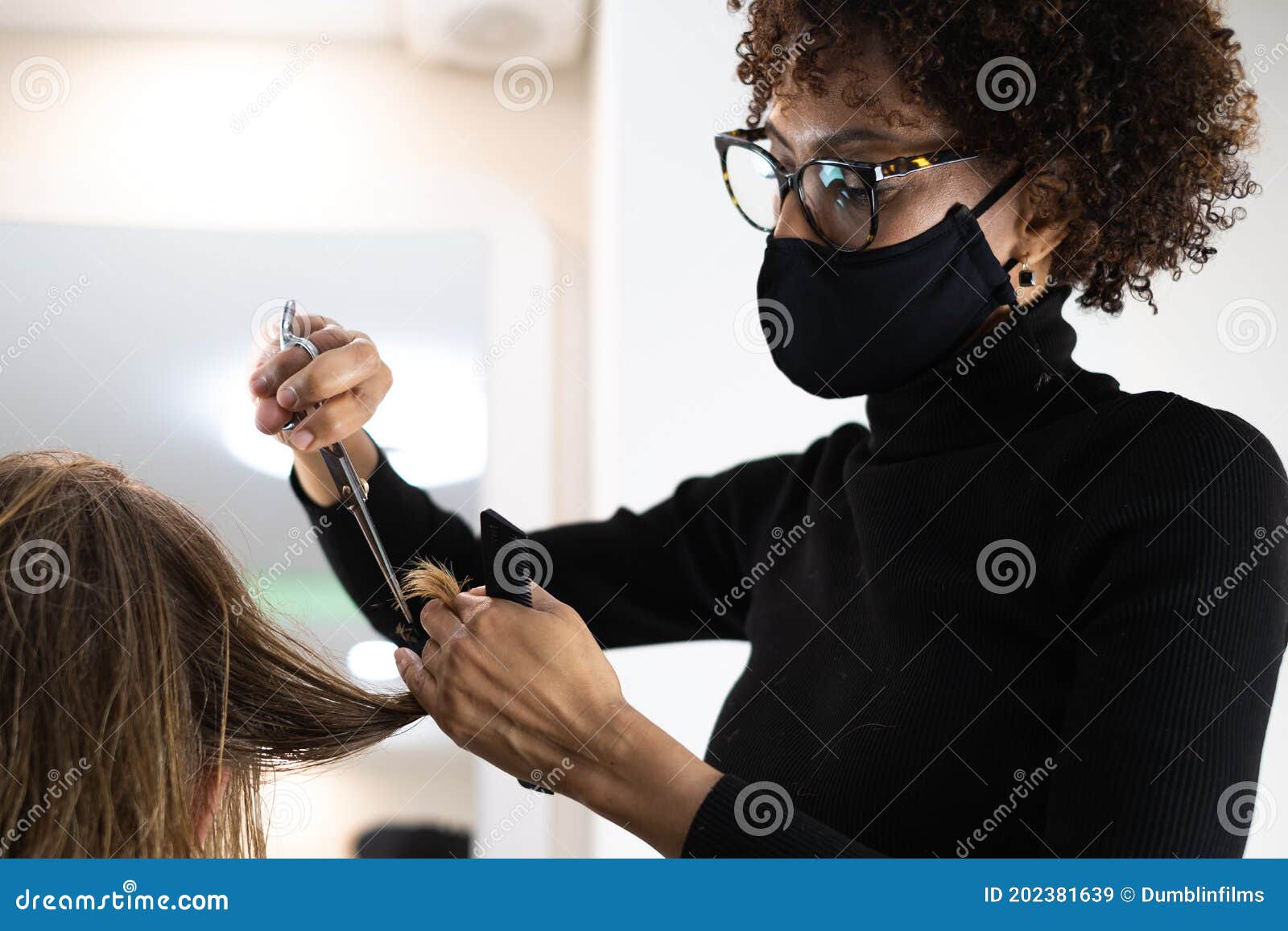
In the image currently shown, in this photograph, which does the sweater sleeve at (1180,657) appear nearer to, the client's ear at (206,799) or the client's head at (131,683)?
the client's head at (131,683)

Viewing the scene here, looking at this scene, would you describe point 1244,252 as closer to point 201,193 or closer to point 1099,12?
point 1099,12

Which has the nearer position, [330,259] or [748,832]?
[748,832]

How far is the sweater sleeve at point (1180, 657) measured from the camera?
0.73m

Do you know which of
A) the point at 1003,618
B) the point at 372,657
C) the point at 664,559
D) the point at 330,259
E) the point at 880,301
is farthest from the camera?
the point at 330,259

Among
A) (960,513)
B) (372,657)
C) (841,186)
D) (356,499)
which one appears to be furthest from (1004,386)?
(372,657)

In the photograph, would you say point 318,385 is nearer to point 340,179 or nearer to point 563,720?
point 563,720

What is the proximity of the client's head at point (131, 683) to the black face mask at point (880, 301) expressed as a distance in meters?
0.50

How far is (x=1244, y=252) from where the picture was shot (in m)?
1.76

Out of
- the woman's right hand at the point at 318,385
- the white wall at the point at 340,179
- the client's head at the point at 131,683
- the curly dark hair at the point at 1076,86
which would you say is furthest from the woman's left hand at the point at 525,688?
the white wall at the point at 340,179

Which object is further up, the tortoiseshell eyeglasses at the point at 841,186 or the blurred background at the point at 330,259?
the blurred background at the point at 330,259

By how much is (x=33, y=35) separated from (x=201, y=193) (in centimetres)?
51

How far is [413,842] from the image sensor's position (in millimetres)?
2371

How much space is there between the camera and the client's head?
27.7 inches

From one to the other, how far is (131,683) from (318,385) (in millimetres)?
283
